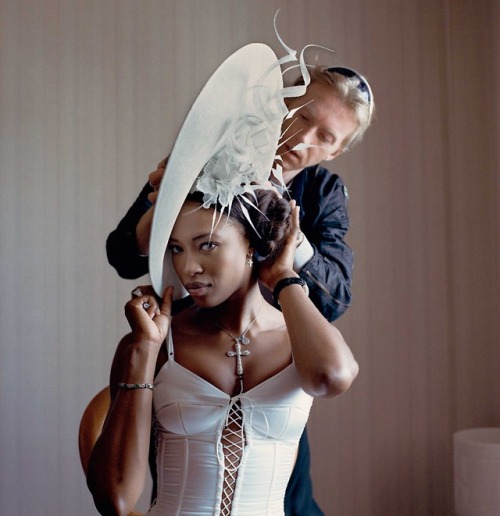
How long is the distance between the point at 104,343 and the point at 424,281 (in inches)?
44.0

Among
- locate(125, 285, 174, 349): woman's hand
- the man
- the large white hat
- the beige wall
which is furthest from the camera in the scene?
the beige wall

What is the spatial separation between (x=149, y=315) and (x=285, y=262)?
0.82 ft

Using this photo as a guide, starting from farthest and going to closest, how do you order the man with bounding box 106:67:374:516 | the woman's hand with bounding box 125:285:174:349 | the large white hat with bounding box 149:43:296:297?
1. the man with bounding box 106:67:374:516
2. the woman's hand with bounding box 125:285:174:349
3. the large white hat with bounding box 149:43:296:297

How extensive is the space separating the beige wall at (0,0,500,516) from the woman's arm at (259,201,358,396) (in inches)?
58.4

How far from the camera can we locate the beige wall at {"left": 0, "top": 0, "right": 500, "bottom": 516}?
2711 millimetres

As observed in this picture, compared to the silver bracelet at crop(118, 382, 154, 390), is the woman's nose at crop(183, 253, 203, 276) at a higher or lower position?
higher

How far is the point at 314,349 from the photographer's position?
1.34m

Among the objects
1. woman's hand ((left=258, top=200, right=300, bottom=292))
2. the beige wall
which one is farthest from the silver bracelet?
the beige wall

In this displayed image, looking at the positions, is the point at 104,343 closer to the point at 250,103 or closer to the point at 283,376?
the point at 283,376

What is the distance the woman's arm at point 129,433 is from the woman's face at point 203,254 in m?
0.09

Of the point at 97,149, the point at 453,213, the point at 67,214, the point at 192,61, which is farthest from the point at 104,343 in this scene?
the point at 453,213

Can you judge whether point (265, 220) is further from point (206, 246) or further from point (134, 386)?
point (134, 386)

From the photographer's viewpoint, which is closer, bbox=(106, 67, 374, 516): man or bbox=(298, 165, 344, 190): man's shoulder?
bbox=(106, 67, 374, 516): man

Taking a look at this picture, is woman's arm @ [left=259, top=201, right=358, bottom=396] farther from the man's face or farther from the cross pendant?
the man's face
